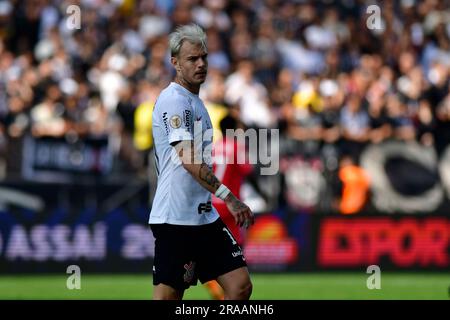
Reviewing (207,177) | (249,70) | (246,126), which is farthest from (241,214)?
(249,70)

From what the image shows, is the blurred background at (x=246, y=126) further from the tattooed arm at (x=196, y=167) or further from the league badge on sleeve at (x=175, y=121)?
the league badge on sleeve at (x=175, y=121)

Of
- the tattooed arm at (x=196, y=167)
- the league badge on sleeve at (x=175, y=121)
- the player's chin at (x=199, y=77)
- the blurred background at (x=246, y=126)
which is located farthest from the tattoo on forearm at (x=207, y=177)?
the blurred background at (x=246, y=126)

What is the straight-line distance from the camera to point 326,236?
18031 mm

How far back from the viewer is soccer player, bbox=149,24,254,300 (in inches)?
310

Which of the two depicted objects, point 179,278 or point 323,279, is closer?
point 179,278

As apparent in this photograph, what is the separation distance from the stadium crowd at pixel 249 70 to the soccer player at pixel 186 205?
8.86 m

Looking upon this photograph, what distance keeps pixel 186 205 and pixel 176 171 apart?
26 centimetres

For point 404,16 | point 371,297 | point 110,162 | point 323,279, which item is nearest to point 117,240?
point 110,162

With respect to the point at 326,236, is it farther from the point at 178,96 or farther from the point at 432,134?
the point at 178,96

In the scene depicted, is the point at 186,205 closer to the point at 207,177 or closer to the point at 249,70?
the point at 207,177

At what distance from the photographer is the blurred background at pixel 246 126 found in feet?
57.2

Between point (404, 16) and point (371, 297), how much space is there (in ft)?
33.8
